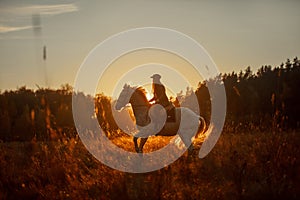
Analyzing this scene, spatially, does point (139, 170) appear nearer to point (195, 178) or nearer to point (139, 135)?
point (195, 178)

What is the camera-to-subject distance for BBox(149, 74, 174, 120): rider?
47.6 feet

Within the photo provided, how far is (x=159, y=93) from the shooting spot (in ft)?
47.9

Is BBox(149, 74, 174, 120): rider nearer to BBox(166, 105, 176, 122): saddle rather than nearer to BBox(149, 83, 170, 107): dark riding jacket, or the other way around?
BBox(149, 83, 170, 107): dark riding jacket

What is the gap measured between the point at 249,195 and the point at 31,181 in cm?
482

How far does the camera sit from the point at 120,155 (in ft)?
40.0

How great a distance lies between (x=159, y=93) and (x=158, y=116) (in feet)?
2.40

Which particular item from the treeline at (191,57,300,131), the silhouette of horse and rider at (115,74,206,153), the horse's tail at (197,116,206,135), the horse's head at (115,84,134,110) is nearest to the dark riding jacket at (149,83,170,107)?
the silhouette of horse and rider at (115,74,206,153)

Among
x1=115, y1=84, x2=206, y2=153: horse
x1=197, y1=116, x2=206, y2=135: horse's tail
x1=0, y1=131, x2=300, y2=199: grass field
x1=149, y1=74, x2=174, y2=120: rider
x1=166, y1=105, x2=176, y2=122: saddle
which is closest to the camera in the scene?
x1=0, y1=131, x2=300, y2=199: grass field

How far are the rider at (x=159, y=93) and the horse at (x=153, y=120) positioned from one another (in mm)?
154

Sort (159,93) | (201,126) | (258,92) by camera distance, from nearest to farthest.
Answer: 1. (159,93)
2. (201,126)
3. (258,92)

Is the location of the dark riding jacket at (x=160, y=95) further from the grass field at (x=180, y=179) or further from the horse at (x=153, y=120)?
the grass field at (x=180, y=179)

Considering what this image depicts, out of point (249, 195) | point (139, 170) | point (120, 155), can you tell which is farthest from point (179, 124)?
point (249, 195)

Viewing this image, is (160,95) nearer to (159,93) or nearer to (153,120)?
(159,93)

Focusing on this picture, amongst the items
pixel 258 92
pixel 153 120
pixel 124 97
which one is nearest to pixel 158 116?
pixel 153 120
